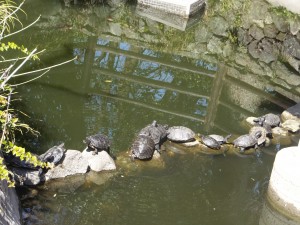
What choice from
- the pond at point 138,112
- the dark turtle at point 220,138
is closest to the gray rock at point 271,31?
the pond at point 138,112

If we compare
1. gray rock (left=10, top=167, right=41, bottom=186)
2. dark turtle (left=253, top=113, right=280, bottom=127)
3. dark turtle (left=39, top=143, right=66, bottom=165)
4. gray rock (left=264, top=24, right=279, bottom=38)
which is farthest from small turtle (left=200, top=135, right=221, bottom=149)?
gray rock (left=264, top=24, right=279, bottom=38)

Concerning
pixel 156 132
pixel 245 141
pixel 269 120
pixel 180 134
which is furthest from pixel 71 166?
pixel 269 120

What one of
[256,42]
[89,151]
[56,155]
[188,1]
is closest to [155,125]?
[89,151]

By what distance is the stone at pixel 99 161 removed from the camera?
566 cm

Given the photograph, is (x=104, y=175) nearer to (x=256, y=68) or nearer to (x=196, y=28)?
(x=256, y=68)

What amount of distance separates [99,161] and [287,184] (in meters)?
2.11

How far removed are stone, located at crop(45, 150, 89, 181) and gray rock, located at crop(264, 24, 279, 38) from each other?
5.80 m

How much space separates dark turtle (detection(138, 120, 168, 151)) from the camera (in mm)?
6195

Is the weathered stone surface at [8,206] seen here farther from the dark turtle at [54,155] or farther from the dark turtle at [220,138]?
the dark turtle at [220,138]

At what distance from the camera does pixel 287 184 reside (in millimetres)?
Answer: 5199

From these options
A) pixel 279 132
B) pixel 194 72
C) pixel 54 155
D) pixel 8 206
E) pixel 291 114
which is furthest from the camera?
pixel 194 72

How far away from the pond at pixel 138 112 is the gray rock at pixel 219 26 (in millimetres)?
452

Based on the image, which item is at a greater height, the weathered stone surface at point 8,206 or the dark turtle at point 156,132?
the dark turtle at point 156,132

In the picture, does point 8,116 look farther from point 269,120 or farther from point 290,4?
point 290,4
